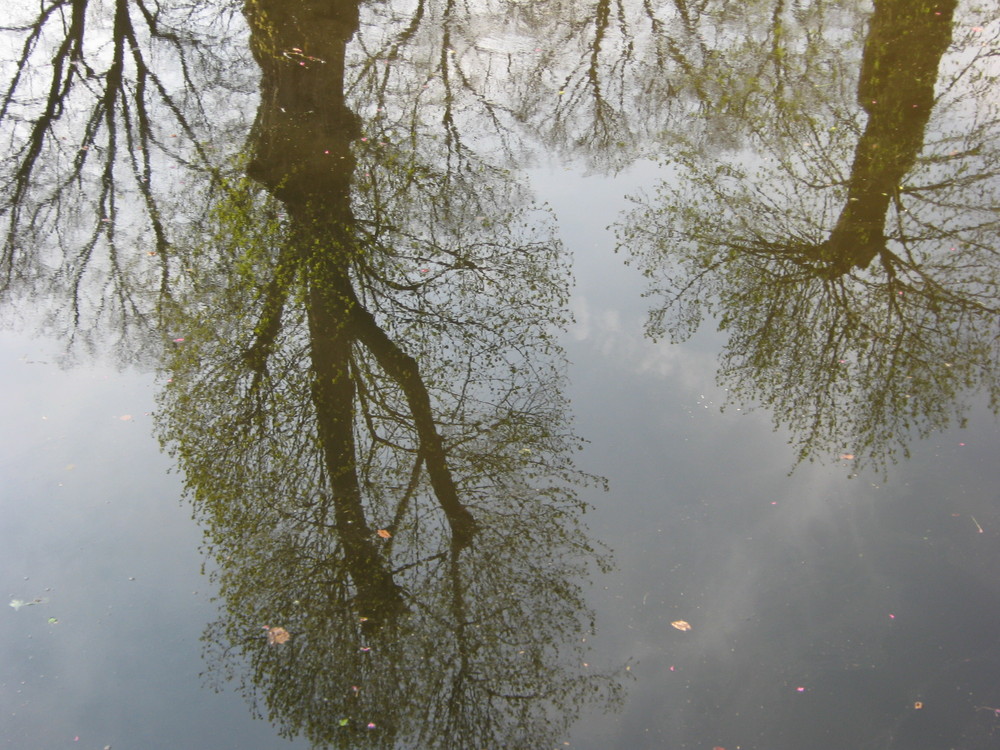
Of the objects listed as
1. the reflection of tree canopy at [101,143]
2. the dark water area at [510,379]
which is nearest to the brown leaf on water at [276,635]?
the dark water area at [510,379]

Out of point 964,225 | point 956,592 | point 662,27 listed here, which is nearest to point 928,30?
point 662,27

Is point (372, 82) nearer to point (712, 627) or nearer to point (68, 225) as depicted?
point (68, 225)

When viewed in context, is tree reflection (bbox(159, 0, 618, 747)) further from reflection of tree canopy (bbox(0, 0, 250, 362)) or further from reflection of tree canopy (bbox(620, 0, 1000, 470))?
reflection of tree canopy (bbox(620, 0, 1000, 470))

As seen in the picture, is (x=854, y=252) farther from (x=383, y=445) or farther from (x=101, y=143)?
(x=101, y=143)

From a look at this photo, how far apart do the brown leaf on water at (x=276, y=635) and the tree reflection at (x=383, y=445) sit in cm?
4

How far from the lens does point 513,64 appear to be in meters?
11.0

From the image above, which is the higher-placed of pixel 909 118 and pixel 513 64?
pixel 513 64

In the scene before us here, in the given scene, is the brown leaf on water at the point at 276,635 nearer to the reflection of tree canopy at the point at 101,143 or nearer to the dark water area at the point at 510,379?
the dark water area at the point at 510,379

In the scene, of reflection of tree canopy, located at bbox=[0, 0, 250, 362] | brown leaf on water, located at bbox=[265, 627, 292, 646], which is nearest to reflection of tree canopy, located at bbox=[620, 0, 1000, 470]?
brown leaf on water, located at bbox=[265, 627, 292, 646]

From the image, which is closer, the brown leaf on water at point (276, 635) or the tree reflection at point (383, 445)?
the tree reflection at point (383, 445)

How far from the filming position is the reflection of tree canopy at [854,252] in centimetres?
607

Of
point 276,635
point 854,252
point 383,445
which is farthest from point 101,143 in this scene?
point 854,252

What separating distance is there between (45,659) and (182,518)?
3.82ft

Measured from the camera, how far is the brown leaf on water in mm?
4684
